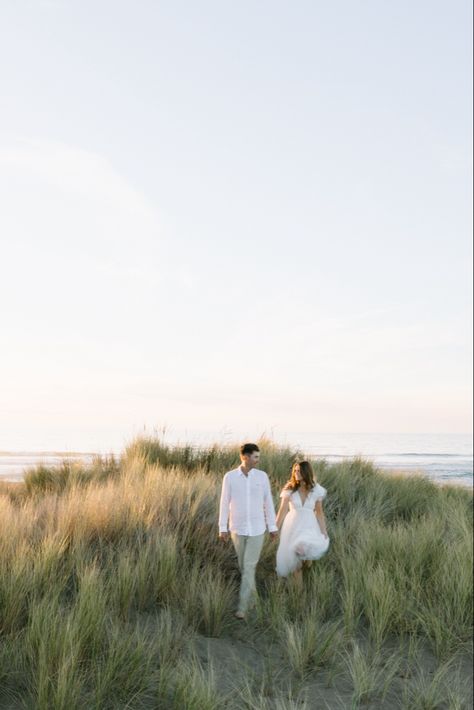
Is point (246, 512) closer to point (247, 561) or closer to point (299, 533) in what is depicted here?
point (247, 561)

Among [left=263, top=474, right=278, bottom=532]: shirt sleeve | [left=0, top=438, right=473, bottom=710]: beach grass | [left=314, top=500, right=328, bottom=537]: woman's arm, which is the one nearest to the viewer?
[left=0, top=438, right=473, bottom=710]: beach grass

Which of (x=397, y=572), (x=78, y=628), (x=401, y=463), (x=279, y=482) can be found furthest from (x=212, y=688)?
(x=401, y=463)

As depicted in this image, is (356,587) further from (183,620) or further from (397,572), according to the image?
(183,620)

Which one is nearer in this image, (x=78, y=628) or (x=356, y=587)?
(x=78, y=628)

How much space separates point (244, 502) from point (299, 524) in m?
1.14

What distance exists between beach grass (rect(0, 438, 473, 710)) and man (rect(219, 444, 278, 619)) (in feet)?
1.43

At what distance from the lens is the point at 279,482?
1557cm

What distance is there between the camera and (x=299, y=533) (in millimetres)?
10219

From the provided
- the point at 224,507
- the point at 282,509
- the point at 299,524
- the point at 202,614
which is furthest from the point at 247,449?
the point at 202,614

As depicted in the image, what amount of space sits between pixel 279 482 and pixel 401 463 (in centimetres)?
2929

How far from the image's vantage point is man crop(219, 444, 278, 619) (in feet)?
30.9

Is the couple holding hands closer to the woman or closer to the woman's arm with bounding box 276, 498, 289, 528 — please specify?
the woman

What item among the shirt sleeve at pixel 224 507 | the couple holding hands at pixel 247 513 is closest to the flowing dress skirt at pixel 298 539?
the couple holding hands at pixel 247 513

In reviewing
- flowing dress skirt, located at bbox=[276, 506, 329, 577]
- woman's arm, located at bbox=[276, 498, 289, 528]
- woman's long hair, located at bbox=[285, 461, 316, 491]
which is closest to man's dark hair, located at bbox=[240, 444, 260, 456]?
woman's long hair, located at bbox=[285, 461, 316, 491]
